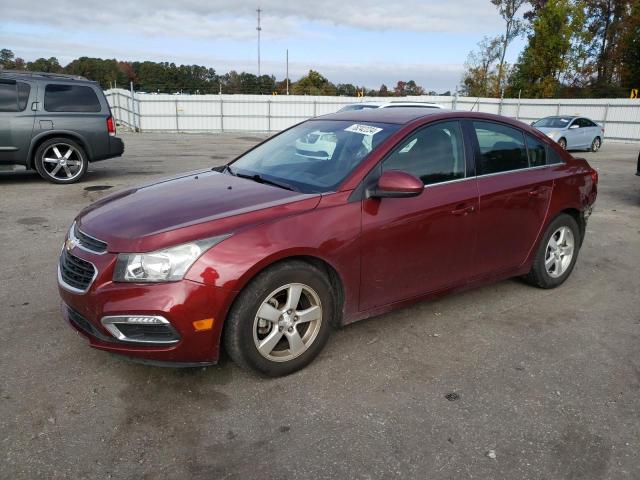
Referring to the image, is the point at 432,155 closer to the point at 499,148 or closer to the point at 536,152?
the point at 499,148

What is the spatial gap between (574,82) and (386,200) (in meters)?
47.0

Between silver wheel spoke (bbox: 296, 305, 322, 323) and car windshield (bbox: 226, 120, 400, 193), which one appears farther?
car windshield (bbox: 226, 120, 400, 193)

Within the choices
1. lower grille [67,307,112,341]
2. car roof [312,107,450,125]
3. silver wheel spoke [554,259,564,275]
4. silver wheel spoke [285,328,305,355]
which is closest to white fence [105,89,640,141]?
silver wheel spoke [554,259,564,275]

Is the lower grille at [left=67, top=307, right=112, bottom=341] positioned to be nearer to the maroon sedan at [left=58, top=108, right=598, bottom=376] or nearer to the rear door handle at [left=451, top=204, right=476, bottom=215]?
the maroon sedan at [left=58, top=108, right=598, bottom=376]

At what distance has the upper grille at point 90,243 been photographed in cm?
289

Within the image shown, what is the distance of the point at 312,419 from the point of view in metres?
2.77

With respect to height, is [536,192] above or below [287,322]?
above

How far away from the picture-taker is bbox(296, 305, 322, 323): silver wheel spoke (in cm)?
312

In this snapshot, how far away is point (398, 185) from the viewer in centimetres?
317

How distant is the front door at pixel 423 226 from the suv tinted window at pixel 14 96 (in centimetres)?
823

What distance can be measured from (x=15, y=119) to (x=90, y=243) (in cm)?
754

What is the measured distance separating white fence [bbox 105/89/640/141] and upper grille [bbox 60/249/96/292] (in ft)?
88.2

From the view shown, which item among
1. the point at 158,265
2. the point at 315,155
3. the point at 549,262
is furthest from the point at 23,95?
the point at 549,262

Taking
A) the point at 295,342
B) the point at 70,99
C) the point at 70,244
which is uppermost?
the point at 70,99
